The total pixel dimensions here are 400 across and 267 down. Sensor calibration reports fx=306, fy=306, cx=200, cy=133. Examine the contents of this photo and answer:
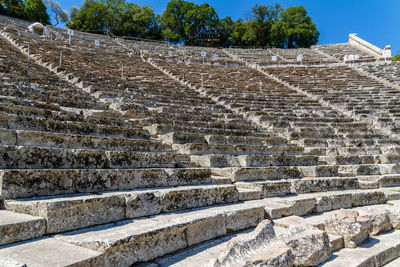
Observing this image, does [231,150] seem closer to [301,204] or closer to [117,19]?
[301,204]

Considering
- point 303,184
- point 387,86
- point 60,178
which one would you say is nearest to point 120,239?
point 60,178

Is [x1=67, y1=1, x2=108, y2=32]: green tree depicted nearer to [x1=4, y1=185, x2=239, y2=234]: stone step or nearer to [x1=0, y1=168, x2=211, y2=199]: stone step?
[x1=0, y1=168, x2=211, y2=199]: stone step

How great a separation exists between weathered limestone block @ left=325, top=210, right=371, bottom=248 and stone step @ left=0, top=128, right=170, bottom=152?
2581 millimetres

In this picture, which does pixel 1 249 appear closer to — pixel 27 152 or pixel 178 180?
pixel 27 152

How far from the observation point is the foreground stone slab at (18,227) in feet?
6.15

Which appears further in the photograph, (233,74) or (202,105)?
(233,74)

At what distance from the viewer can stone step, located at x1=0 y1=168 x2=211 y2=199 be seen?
232 centimetres

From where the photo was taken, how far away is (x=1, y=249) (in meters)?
1.79

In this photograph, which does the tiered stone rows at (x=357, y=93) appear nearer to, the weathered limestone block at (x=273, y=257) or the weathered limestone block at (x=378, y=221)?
the weathered limestone block at (x=378, y=221)

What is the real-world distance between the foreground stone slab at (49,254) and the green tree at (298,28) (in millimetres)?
43322

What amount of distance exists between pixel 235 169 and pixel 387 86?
13.2 meters

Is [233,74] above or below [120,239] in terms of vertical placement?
above

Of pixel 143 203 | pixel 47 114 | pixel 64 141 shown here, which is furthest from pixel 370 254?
pixel 47 114

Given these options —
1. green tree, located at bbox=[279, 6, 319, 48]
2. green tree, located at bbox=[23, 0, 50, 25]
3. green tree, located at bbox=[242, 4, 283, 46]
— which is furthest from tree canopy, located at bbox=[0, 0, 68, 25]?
green tree, located at bbox=[279, 6, 319, 48]
